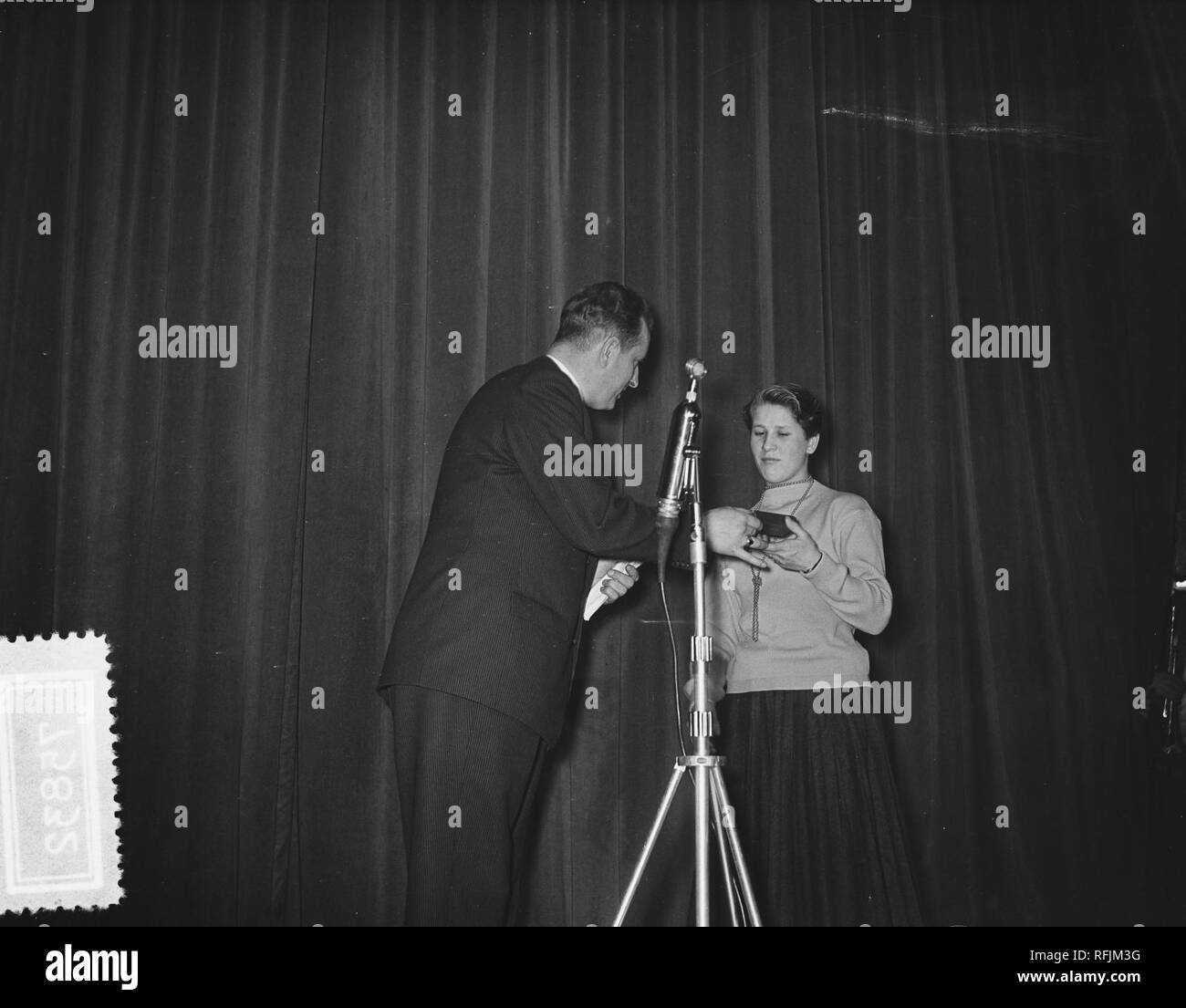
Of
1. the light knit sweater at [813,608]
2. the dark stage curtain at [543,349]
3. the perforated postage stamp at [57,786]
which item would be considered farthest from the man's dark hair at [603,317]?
the perforated postage stamp at [57,786]

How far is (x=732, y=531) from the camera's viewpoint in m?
2.38

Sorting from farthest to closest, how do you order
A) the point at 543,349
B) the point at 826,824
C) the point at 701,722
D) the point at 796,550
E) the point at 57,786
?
1. the point at 543,349
2. the point at 57,786
3. the point at 826,824
4. the point at 796,550
5. the point at 701,722

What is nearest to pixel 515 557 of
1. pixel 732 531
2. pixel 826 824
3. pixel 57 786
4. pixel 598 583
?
pixel 598 583

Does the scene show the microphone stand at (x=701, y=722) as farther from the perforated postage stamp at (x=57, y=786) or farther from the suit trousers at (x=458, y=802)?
the perforated postage stamp at (x=57, y=786)

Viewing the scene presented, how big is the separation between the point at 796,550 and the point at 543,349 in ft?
3.98

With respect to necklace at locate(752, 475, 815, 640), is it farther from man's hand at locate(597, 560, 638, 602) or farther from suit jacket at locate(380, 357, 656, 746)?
suit jacket at locate(380, 357, 656, 746)

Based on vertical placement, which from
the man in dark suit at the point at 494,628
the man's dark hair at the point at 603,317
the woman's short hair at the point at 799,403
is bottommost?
the man in dark suit at the point at 494,628

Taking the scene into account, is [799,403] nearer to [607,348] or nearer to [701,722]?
[607,348]

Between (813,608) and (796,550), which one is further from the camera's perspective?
(813,608)

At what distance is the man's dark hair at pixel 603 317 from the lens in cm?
260

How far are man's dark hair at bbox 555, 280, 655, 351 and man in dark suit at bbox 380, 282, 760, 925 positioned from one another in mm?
128

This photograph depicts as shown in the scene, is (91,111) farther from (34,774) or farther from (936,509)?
(936,509)

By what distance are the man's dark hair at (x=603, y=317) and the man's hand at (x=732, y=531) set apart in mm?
486

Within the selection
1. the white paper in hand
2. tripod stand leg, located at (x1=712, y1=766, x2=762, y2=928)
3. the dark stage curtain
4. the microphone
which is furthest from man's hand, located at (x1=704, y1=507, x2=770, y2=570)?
the dark stage curtain
